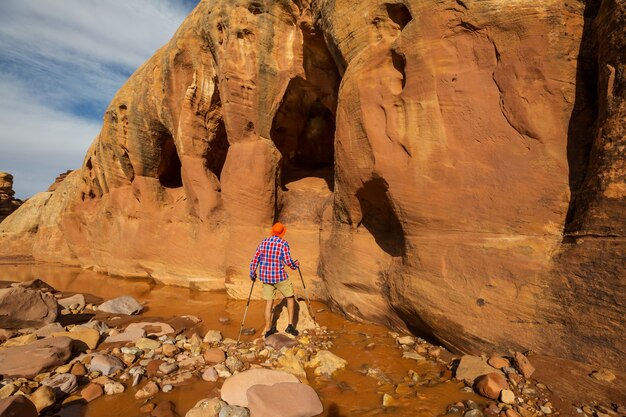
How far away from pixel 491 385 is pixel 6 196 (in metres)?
35.2

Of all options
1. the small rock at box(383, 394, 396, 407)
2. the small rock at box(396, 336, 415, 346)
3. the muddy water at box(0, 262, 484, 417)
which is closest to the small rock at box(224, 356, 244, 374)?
the muddy water at box(0, 262, 484, 417)

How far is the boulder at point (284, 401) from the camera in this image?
2.69 metres

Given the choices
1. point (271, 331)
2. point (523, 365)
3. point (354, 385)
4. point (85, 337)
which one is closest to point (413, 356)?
point (354, 385)

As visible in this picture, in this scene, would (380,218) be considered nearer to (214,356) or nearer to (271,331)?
(271,331)

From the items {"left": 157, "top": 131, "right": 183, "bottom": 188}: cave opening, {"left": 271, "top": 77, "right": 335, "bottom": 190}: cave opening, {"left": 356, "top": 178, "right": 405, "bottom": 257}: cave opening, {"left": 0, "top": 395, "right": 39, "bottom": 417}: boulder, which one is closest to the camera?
{"left": 0, "top": 395, "right": 39, "bottom": 417}: boulder

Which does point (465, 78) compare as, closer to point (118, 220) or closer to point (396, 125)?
point (396, 125)

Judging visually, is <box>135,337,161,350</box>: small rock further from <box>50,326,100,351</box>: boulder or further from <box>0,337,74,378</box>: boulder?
<box>0,337,74,378</box>: boulder

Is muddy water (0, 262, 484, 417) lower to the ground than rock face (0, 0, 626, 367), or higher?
lower

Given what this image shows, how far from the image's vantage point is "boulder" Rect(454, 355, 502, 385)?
300 cm

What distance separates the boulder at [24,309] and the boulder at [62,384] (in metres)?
2.94

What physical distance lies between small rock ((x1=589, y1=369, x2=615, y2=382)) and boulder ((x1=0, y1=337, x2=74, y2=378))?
17.5ft

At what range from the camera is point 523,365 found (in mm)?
2869

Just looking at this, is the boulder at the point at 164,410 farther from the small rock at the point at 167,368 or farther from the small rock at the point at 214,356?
the small rock at the point at 214,356

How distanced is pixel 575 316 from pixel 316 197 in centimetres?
540
